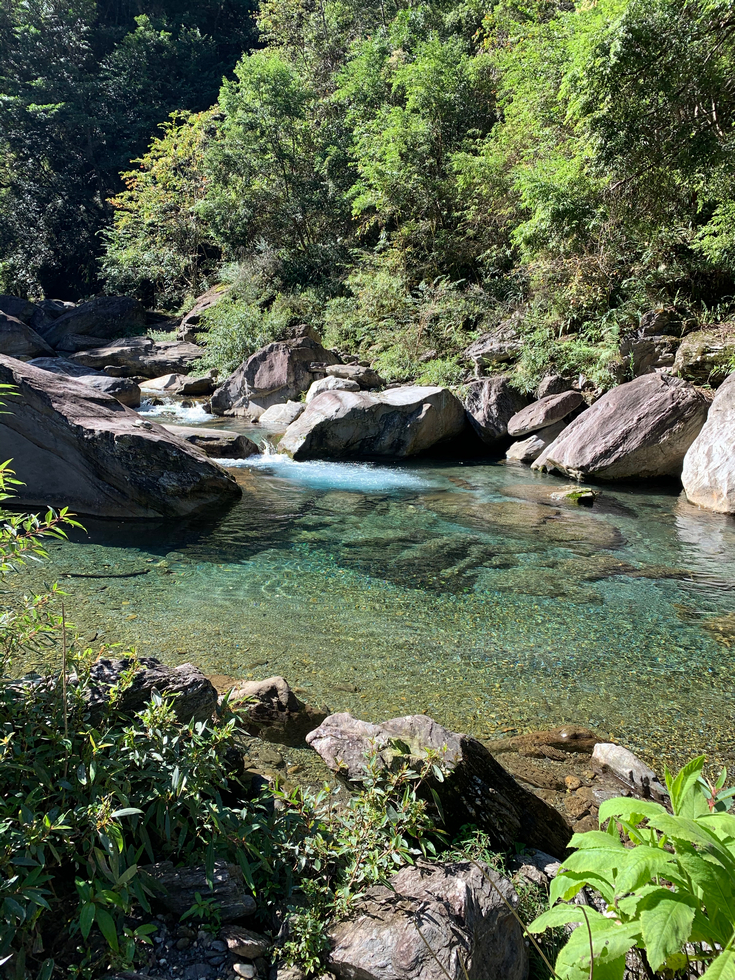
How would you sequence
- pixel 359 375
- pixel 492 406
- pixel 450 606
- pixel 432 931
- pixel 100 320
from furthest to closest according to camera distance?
pixel 100 320 < pixel 359 375 < pixel 492 406 < pixel 450 606 < pixel 432 931

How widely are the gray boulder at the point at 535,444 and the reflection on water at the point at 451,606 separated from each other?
327cm

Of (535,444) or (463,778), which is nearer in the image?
(463,778)

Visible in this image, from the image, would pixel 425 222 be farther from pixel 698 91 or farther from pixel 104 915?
pixel 104 915

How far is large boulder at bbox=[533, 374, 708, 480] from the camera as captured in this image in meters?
9.29

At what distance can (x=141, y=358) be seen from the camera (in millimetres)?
20766

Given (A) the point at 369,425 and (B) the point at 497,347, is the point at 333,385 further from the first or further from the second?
(B) the point at 497,347

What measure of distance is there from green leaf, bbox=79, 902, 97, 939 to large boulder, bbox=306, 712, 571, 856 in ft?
3.35

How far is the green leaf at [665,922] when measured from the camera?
1.15 meters

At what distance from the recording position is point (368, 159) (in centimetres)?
1938

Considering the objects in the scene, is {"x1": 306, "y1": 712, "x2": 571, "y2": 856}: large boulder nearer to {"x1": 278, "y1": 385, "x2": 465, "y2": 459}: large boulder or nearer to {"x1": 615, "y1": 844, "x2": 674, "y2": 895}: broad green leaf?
{"x1": 615, "y1": 844, "x2": 674, "y2": 895}: broad green leaf

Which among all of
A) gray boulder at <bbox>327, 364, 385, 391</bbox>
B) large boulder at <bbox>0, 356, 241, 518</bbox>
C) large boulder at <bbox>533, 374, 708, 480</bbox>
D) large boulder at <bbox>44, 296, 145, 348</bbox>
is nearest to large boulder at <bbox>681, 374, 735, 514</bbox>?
large boulder at <bbox>533, 374, 708, 480</bbox>

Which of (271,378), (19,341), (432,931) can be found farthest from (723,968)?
(19,341)

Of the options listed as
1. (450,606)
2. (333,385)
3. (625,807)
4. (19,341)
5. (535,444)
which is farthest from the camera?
(19,341)

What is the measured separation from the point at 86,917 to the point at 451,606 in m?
3.83
